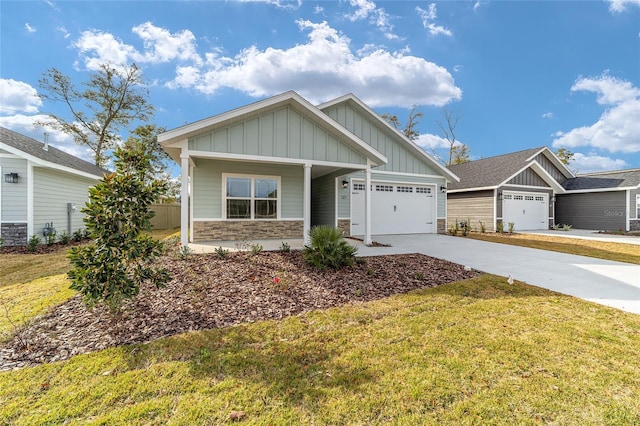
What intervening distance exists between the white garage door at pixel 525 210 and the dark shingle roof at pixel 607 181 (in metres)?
2.82

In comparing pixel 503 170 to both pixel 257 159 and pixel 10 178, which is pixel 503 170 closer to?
pixel 257 159

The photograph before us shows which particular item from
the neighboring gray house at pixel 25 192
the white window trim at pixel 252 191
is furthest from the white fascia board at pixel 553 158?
the neighboring gray house at pixel 25 192

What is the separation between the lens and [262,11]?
34.3 ft

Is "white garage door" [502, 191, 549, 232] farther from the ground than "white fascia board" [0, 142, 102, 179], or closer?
closer

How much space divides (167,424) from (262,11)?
12574 mm

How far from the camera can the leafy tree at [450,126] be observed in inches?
1164

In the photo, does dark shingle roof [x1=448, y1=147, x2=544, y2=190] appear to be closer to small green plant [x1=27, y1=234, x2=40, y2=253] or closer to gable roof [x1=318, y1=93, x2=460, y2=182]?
gable roof [x1=318, y1=93, x2=460, y2=182]

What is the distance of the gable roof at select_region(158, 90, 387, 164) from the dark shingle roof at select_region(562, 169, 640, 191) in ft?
60.8

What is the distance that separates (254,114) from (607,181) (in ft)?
75.9

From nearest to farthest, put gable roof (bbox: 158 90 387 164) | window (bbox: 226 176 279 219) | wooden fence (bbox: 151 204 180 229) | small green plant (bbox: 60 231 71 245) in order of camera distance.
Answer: gable roof (bbox: 158 90 387 164), window (bbox: 226 176 279 219), small green plant (bbox: 60 231 71 245), wooden fence (bbox: 151 204 180 229)

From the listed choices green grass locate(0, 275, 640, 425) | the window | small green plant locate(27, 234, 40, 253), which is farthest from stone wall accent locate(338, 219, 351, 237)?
small green plant locate(27, 234, 40, 253)

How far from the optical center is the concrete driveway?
5133mm

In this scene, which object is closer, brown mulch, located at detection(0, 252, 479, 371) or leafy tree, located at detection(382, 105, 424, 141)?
brown mulch, located at detection(0, 252, 479, 371)

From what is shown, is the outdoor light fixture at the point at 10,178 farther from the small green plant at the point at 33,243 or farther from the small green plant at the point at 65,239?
the small green plant at the point at 65,239
